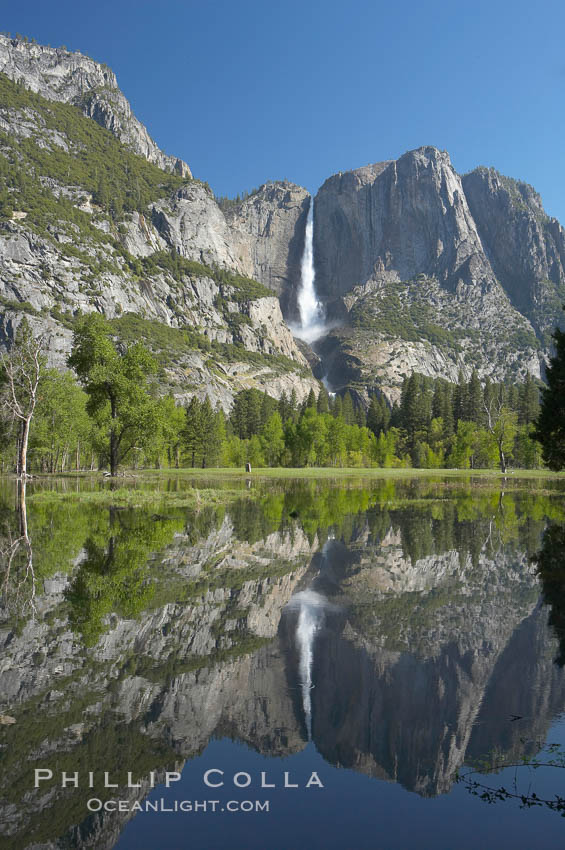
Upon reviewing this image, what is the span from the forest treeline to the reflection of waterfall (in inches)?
1139

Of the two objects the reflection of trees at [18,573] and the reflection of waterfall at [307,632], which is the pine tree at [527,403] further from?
the reflection of waterfall at [307,632]

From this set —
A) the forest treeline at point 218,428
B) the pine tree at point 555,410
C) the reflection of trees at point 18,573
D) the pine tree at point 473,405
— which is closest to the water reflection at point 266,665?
the reflection of trees at point 18,573

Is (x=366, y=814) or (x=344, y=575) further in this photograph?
(x=344, y=575)

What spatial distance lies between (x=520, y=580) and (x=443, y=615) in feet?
11.7

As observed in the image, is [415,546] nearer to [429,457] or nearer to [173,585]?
[173,585]

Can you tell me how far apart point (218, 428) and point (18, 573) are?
105267mm

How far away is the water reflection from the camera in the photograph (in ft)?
16.4

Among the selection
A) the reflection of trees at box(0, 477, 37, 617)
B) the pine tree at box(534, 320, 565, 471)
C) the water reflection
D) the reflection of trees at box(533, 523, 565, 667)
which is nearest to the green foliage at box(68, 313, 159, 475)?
the reflection of trees at box(0, 477, 37, 617)

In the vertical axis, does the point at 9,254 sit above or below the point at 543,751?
above

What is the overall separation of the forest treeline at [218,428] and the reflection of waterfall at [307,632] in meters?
28.9

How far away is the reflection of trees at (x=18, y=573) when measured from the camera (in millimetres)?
9578

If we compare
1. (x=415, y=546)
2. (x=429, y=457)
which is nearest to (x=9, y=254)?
(x=429, y=457)

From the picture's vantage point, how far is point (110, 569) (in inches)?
486

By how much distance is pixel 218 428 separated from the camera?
384 ft
